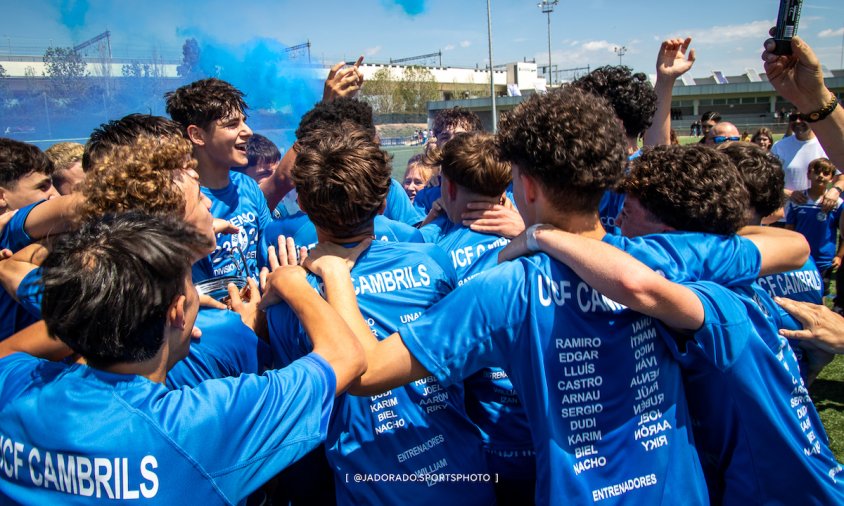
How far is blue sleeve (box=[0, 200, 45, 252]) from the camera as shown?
2732 mm

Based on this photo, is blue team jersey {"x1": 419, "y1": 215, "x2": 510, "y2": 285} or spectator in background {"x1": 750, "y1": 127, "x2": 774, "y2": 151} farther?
spectator in background {"x1": 750, "y1": 127, "x2": 774, "y2": 151}

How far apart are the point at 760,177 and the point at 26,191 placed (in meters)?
4.02

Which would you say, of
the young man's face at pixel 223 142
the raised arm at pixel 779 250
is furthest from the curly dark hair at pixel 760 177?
the young man's face at pixel 223 142

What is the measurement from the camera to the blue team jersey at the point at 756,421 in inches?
69.4

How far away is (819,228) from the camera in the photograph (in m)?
6.27

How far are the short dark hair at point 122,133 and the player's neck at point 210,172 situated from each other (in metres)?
0.82

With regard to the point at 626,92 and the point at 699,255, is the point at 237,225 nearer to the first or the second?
the point at 626,92

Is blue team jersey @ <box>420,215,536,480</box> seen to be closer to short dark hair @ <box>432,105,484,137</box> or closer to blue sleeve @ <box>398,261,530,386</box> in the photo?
blue sleeve @ <box>398,261,530,386</box>

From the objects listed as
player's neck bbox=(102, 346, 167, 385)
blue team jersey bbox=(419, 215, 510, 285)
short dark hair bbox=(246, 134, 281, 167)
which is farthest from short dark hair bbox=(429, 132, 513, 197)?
short dark hair bbox=(246, 134, 281, 167)

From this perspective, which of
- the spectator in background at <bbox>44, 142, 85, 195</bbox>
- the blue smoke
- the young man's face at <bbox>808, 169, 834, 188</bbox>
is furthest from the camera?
the blue smoke

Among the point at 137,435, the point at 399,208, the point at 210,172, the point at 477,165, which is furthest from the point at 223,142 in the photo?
the point at 137,435

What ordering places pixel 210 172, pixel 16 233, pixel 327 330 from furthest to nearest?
pixel 210 172, pixel 16 233, pixel 327 330

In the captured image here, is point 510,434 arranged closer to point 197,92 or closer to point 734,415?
point 734,415

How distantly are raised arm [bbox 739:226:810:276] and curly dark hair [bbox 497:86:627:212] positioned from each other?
30.9 inches
